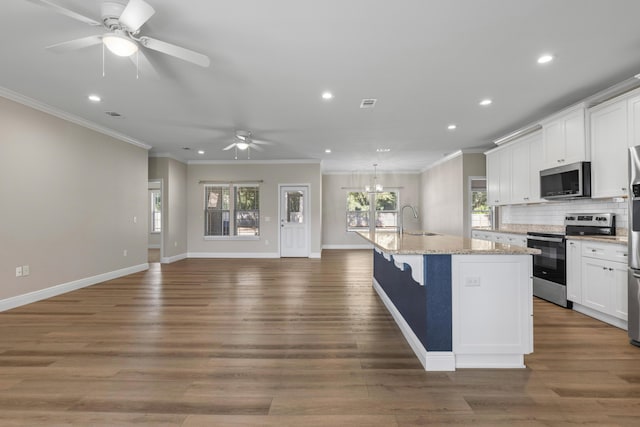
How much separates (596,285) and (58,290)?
6888 mm

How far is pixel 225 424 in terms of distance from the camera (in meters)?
1.66

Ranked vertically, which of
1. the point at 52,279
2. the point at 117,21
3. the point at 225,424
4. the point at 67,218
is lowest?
the point at 225,424

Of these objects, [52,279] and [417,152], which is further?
[417,152]

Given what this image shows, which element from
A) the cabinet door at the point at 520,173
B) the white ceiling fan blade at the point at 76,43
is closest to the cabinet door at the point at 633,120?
the cabinet door at the point at 520,173

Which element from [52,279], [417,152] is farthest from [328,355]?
[417,152]

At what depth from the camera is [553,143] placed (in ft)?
13.7

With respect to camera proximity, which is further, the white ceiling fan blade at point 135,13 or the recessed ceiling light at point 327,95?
the recessed ceiling light at point 327,95

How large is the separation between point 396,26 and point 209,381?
302 cm

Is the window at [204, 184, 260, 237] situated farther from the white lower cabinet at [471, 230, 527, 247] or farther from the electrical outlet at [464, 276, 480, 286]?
the electrical outlet at [464, 276, 480, 286]

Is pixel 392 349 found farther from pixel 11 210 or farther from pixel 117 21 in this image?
pixel 11 210

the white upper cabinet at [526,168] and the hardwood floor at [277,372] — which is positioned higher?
the white upper cabinet at [526,168]

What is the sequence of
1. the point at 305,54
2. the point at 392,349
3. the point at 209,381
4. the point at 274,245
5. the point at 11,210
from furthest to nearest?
the point at 274,245
the point at 11,210
the point at 305,54
the point at 392,349
the point at 209,381

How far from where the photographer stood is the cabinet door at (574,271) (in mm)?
3494

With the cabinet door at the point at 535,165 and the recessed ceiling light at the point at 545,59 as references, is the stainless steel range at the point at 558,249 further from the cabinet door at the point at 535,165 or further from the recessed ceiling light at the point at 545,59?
the recessed ceiling light at the point at 545,59
